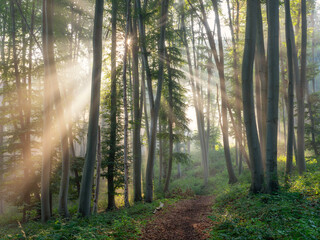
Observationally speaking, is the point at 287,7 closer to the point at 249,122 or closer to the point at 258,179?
Answer: the point at 249,122

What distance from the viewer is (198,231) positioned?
216 inches

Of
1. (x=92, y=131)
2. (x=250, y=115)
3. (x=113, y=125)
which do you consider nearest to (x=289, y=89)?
(x=250, y=115)

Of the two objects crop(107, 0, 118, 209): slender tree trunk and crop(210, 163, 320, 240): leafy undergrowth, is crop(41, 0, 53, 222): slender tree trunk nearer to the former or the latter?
crop(107, 0, 118, 209): slender tree trunk

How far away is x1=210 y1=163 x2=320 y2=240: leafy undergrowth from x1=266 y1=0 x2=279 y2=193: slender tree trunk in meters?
0.65

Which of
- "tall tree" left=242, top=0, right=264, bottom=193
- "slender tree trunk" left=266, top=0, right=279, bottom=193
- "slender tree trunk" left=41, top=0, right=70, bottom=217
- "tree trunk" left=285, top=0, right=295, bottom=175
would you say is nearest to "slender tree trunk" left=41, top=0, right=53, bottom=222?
"slender tree trunk" left=41, top=0, right=70, bottom=217

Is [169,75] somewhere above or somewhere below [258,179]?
above

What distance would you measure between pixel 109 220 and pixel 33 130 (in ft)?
26.0

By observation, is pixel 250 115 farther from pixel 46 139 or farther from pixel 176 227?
pixel 46 139

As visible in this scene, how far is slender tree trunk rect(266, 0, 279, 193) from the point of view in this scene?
6.82m

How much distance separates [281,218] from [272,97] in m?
3.81

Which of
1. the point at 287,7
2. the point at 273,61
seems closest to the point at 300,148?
the point at 273,61

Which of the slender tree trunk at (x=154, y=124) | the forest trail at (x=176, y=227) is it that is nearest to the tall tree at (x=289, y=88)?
the forest trail at (x=176, y=227)

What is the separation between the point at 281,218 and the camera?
15.1ft

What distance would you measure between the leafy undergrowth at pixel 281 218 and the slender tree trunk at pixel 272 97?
2.15ft
